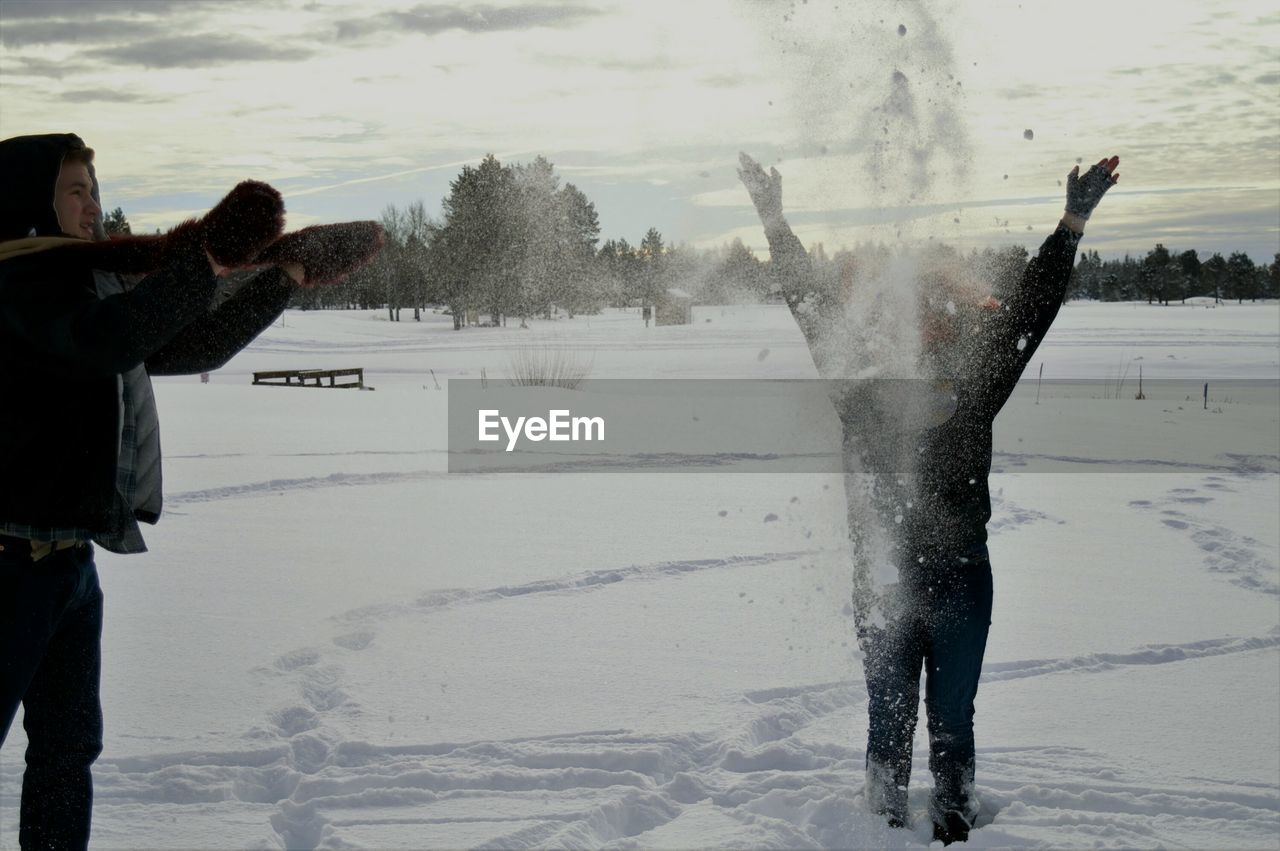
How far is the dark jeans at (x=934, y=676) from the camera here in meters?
2.71

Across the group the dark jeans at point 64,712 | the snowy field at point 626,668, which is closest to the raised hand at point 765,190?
the snowy field at point 626,668

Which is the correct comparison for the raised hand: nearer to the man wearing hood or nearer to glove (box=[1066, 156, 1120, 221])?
glove (box=[1066, 156, 1120, 221])

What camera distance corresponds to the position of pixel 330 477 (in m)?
8.42

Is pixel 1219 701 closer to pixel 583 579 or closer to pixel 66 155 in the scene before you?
pixel 583 579

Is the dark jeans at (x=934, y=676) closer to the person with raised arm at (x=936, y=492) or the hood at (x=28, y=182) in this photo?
the person with raised arm at (x=936, y=492)

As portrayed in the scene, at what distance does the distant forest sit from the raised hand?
6.2 inches

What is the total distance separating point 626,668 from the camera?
4.15 m

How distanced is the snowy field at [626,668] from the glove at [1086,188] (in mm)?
1444

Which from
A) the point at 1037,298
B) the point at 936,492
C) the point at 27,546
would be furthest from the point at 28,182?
the point at 1037,298

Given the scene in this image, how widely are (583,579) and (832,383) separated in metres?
2.85

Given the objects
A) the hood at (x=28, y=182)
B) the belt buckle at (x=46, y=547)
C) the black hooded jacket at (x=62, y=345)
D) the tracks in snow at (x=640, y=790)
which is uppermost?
the hood at (x=28, y=182)

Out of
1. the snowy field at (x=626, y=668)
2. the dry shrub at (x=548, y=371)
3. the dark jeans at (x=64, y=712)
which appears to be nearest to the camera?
the dark jeans at (x=64, y=712)

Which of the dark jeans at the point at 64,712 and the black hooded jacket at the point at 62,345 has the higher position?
the black hooded jacket at the point at 62,345

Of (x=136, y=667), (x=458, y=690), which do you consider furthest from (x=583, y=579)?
(x=136, y=667)
